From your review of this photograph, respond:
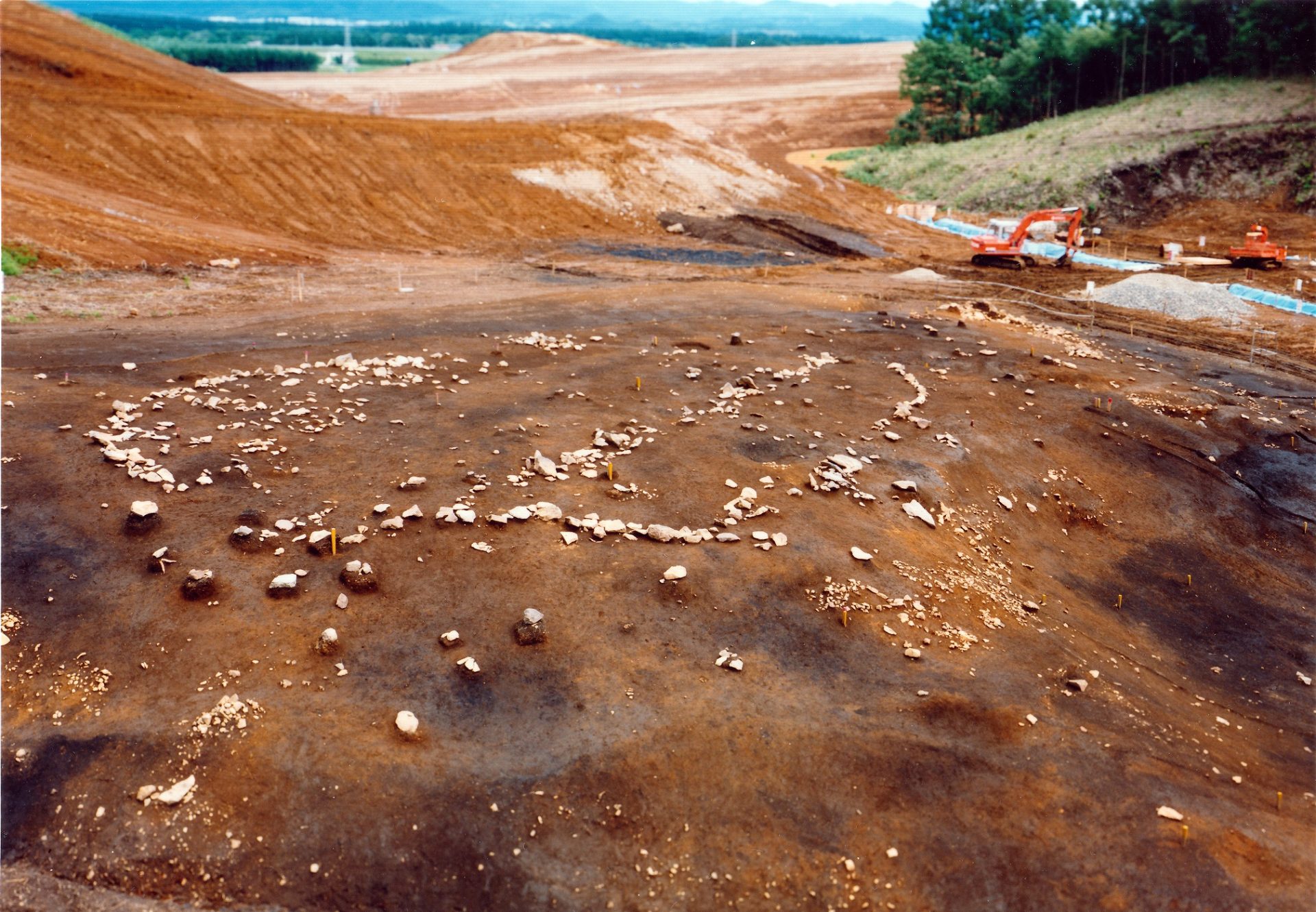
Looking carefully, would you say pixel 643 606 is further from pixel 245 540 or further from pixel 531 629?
pixel 245 540

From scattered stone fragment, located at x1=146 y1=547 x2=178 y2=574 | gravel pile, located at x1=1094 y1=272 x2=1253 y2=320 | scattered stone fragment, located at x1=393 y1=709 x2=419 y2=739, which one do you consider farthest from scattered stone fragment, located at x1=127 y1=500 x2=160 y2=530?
gravel pile, located at x1=1094 y1=272 x2=1253 y2=320

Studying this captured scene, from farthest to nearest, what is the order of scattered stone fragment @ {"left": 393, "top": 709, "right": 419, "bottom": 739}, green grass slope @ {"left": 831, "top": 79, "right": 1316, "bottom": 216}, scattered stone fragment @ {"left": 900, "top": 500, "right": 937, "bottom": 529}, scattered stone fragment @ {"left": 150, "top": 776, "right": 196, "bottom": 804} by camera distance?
green grass slope @ {"left": 831, "top": 79, "right": 1316, "bottom": 216}
scattered stone fragment @ {"left": 900, "top": 500, "right": 937, "bottom": 529}
scattered stone fragment @ {"left": 393, "top": 709, "right": 419, "bottom": 739}
scattered stone fragment @ {"left": 150, "top": 776, "right": 196, "bottom": 804}

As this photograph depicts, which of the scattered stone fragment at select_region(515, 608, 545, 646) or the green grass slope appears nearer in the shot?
the scattered stone fragment at select_region(515, 608, 545, 646)

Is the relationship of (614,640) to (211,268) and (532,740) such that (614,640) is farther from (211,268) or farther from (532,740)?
(211,268)

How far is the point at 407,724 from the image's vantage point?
8.06 metres

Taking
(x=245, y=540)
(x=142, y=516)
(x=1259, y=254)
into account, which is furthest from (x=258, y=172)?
(x=1259, y=254)

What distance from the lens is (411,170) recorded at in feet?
110

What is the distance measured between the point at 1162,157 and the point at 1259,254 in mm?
11465

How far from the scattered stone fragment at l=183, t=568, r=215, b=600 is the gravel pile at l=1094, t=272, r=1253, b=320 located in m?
23.1

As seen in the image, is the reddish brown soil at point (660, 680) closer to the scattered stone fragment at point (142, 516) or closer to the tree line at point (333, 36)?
the scattered stone fragment at point (142, 516)

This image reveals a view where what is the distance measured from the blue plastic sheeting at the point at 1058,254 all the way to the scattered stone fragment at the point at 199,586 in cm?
2701

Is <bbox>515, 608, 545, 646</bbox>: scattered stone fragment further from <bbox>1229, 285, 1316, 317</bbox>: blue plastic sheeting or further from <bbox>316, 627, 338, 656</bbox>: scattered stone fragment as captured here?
<bbox>1229, 285, 1316, 317</bbox>: blue plastic sheeting

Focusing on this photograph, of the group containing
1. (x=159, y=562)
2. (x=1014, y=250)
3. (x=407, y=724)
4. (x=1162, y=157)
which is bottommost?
(x=407, y=724)

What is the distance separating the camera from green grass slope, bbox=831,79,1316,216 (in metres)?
36.8
